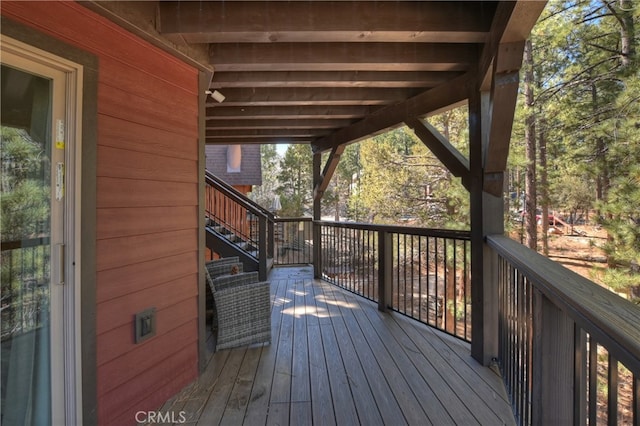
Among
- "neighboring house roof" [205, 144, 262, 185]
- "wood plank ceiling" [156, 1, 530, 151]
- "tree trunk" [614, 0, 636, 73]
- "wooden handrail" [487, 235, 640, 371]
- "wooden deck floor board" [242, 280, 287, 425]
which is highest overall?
"tree trunk" [614, 0, 636, 73]

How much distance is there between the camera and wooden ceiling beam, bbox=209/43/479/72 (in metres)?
2.26

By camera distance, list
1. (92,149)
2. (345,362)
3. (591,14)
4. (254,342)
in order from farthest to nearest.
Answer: (591,14), (254,342), (345,362), (92,149)

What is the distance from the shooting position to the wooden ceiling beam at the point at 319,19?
6.10 ft

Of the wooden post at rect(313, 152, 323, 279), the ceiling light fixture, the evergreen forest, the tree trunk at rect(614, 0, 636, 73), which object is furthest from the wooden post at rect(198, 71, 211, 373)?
the tree trunk at rect(614, 0, 636, 73)

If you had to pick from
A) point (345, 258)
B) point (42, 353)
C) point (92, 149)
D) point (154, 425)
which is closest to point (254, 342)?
point (154, 425)

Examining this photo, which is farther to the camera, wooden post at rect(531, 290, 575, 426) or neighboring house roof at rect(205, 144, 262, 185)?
neighboring house roof at rect(205, 144, 262, 185)

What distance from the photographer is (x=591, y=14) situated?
5.08m

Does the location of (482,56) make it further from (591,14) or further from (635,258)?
(591,14)

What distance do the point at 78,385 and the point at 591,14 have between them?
25.5 ft

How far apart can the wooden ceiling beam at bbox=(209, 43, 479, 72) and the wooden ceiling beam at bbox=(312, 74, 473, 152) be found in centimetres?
25

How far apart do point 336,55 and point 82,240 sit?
1.96m

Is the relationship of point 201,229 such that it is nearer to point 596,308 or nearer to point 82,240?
point 82,240

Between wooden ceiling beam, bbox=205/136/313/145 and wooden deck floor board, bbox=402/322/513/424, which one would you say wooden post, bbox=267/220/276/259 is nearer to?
wooden ceiling beam, bbox=205/136/313/145

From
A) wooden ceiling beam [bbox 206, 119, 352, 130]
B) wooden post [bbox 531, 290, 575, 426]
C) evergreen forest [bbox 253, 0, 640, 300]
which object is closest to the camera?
wooden post [bbox 531, 290, 575, 426]
